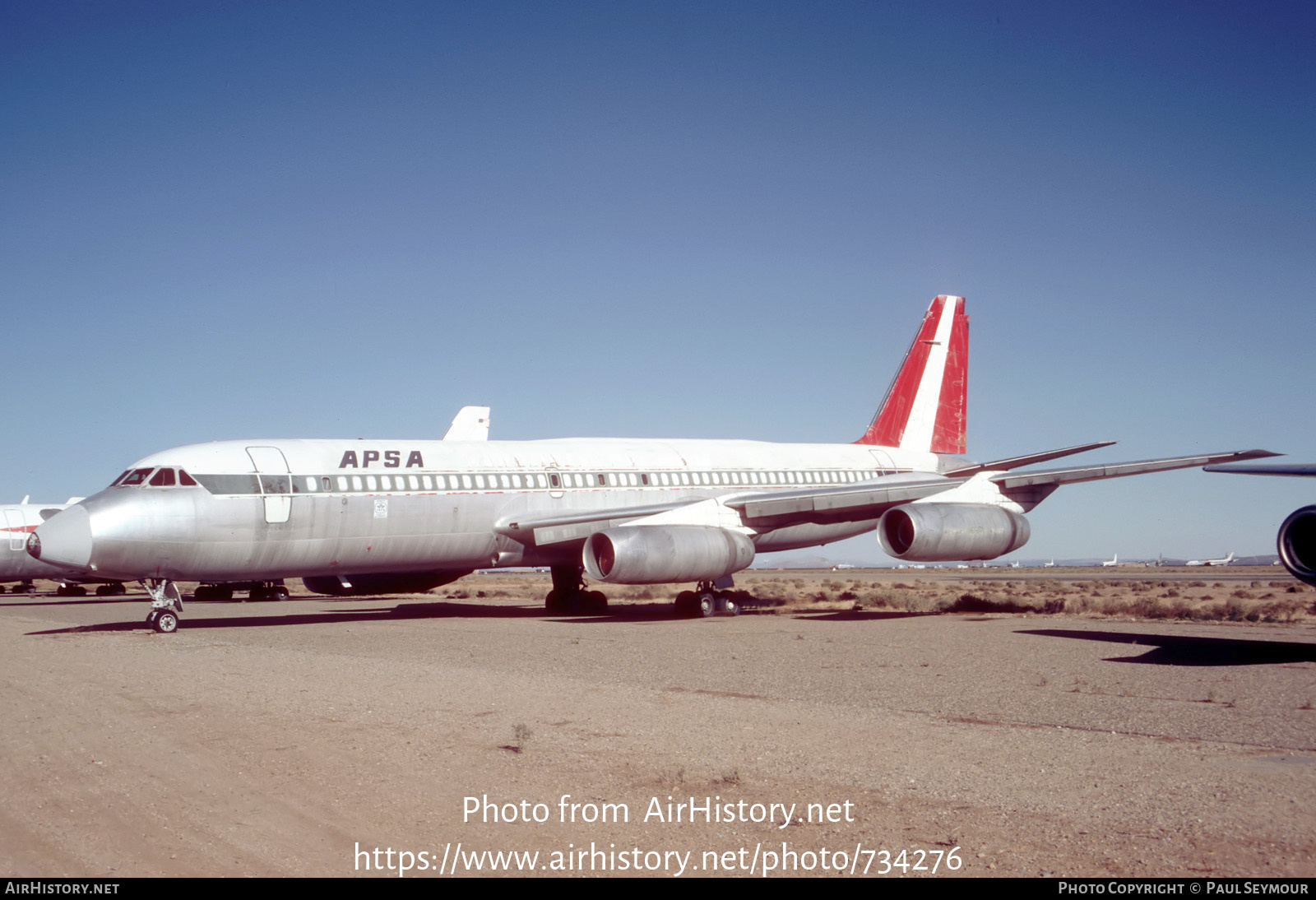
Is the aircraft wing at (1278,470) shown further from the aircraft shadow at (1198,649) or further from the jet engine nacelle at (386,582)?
the jet engine nacelle at (386,582)

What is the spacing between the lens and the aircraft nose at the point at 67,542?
17.2 m

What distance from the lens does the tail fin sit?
29891 millimetres

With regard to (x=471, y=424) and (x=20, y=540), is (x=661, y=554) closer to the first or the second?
(x=471, y=424)

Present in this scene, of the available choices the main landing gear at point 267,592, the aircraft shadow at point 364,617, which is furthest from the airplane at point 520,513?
the main landing gear at point 267,592

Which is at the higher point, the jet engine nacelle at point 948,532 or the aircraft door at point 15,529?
the aircraft door at point 15,529

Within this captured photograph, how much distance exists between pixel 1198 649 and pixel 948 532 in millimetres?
6982

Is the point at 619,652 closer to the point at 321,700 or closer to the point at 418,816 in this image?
the point at 321,700

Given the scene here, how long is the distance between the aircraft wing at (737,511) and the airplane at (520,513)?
Result: 0.13 ft

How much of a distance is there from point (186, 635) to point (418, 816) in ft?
48.1

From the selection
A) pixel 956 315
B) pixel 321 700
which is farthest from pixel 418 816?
pixel 956 315

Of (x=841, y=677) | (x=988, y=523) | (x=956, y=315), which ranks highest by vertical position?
(x=956, y=315)

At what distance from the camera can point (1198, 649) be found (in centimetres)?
1397

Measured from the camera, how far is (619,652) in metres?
14.8

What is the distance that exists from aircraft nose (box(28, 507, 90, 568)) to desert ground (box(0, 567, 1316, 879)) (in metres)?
3.18
